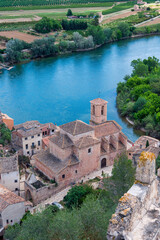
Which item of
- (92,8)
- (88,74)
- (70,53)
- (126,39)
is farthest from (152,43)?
(92,8)

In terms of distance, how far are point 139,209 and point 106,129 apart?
17.8 metres

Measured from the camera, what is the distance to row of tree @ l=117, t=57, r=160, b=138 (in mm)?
35944

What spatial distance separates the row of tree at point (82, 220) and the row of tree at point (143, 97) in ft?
50.6

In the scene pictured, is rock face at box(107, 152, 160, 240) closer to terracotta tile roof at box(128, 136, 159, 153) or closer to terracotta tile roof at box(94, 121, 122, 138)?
terracotta tile roof at box(94, 121, 122, 138)

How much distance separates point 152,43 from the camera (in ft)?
244

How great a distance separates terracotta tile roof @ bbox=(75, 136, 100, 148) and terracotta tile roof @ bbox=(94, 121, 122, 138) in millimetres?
1433

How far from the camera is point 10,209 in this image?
66.8 feet

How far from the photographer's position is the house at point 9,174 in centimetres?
2358

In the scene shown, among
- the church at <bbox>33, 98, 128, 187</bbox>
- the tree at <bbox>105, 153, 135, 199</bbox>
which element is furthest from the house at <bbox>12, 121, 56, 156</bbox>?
the tree at <bbox>105, 153, 135, 199</bbox>

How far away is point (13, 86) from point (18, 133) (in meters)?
22.5

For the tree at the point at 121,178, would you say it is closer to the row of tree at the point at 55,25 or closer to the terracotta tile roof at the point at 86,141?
the terracotta tile roof at the point at 86,141

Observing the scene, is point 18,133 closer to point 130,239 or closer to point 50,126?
point 50,126

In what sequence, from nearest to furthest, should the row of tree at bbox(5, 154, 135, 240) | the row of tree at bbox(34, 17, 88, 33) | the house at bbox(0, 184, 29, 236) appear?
the row of tree at bbox(5, 154, 135, 240) < the house at bbox(0, 184, 29, 236) < the row of tree at bbox(34, 17, 88, 33)

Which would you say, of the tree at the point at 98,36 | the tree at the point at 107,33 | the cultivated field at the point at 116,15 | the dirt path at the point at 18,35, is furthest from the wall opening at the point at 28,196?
the cultivated field at the point at 116,15
